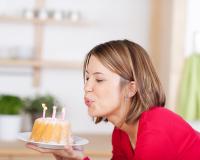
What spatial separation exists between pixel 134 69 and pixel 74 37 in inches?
63.5

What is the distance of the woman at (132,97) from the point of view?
5.08ft

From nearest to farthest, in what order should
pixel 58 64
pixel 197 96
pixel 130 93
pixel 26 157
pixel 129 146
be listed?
pixel 130 93, pixel 129 146, pixel 26 157, pixel 197 96, pixel 58 64

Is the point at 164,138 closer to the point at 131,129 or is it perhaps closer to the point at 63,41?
the point at 131,129

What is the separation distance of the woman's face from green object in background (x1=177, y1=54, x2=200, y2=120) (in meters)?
1.12

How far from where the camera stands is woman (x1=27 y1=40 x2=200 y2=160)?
155 centimetres

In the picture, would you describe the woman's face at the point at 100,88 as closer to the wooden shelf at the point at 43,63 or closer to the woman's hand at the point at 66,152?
the woman's hand at the point at 66,152

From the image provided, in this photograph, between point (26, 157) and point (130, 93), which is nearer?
point (130, 93)

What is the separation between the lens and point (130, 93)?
164 cm

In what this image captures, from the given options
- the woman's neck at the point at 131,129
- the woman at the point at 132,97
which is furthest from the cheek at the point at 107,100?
the woman's neck at the point at 131,129

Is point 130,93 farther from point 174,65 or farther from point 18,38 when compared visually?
point 18,38

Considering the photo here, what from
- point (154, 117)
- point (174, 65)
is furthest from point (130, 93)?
point (174, 65)

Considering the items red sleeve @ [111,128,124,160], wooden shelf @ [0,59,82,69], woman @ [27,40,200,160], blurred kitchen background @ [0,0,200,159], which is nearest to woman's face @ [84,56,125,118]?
woman @ [27,40,200,160]

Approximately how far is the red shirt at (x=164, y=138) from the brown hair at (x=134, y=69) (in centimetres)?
4

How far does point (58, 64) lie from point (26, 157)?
0.82 meters
